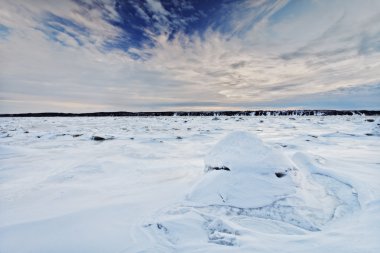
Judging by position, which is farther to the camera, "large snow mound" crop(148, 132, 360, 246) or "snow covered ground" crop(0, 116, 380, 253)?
"large snow mound" crop(148, 132, 360, 246)

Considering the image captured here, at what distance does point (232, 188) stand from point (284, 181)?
703mm

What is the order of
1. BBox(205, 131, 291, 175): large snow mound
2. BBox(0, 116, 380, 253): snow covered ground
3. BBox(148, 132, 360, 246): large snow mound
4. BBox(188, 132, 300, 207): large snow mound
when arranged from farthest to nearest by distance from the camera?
BBox(205, 131, 291, 175): large snow mound < BBox(188, 132, 300, 207): large snow mound < BBox(148, 132, 360, 246): large snow mound < BBox(0, 116, 380, 253): snow covered ground

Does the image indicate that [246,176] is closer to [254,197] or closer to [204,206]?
[254,197]

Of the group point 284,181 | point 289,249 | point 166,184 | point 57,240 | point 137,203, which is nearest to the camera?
point 289,249

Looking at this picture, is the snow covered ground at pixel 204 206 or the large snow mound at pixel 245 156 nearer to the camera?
the snow covered ground at pixel 204 206

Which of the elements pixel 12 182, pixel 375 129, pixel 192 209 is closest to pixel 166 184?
pixel 192 209

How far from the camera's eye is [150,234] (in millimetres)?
2104

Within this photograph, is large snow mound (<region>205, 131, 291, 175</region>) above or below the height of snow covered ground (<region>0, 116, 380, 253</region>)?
above

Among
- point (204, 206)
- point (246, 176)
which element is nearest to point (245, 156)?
point (246, 176)

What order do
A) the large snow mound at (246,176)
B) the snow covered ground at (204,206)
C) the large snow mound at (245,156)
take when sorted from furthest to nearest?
1. the large snow mound at (245,156)
2. the large snow mound at (246,176)
3. the snow covered ground at (204,206)

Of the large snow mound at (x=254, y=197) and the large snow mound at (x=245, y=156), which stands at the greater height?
the large snow mound at (x=245, y=156)

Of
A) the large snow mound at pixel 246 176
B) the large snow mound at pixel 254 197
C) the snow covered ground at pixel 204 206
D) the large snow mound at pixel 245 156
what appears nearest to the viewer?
the snow covered ground at pixel 204 206

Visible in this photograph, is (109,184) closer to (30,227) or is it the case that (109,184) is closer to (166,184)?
(166,184)

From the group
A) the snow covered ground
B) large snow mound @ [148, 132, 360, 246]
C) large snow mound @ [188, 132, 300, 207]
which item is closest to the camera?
the snow covered ground
